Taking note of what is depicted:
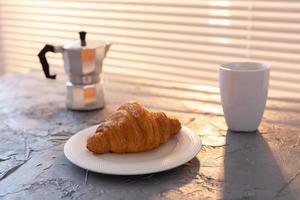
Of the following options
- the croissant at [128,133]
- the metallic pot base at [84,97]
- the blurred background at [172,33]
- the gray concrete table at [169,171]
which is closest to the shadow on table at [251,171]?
the gray concrete table at [169,171]

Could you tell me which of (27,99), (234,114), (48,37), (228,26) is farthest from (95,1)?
(234,114)

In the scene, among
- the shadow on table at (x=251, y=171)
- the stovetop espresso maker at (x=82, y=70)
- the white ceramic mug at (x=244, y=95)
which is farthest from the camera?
the stovetop espresso maker at (x=82, y=70)

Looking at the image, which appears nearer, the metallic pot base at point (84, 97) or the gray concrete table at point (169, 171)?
the gray concrete table at point (169, 171)

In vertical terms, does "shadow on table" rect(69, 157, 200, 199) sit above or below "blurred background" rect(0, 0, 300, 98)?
below

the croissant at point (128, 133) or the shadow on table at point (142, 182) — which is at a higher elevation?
the croissant at point (128, 133)

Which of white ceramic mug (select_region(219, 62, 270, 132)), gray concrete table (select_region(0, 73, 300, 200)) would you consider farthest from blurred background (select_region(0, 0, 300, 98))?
white ceramic mug (select_region(219, 62, 270, 132))

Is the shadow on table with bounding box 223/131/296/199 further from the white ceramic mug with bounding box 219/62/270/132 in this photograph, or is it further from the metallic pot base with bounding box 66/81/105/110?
the metallic pot base with bounding box 66/81/105/110

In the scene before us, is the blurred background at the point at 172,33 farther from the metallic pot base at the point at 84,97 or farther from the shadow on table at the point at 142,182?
the shadow on table at the point at 142,182

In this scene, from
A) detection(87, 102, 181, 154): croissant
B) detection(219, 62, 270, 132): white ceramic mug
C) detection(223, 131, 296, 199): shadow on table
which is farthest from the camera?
detection(219, 62, 270, 132): white ceramic mug
